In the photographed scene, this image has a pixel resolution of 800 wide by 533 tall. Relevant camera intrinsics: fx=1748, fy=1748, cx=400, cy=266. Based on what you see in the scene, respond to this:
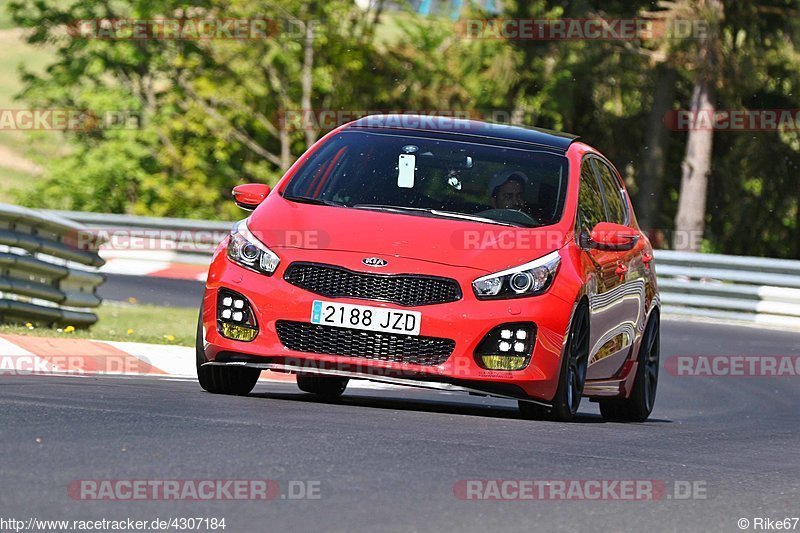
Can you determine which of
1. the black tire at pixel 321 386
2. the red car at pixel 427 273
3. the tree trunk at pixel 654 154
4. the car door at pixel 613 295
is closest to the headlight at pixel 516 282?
the red car at pixel 427 273

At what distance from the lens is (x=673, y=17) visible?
31.3 m

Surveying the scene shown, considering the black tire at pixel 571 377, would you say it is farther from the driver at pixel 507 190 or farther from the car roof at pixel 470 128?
the car roof at pixel 470 128

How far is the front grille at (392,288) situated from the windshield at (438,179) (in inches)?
28.7

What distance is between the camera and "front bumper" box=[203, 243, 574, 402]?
28.8 feet

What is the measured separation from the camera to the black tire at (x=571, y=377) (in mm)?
9117

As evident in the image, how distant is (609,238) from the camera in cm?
966

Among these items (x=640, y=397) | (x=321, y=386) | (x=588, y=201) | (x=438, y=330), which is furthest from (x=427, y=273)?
(x=640, y=397)

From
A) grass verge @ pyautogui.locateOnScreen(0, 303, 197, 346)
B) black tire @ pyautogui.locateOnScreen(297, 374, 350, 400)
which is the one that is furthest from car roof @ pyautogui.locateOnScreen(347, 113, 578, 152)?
grass verge @ pyautogui.locateOnScreen(0, 303, 197, 346)

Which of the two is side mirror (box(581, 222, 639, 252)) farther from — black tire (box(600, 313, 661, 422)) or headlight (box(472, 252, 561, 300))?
black tire (box(600, 313, 661, 422))

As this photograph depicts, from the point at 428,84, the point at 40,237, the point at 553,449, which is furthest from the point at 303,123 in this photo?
the point at 553,449

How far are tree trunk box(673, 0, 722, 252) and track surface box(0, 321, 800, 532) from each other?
21.9m

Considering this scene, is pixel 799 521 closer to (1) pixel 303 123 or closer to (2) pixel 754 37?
(2) pixel 754 37

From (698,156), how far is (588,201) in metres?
22.9

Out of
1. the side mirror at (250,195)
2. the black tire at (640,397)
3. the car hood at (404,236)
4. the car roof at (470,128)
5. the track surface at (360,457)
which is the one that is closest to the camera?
the track surface at (360,457)
